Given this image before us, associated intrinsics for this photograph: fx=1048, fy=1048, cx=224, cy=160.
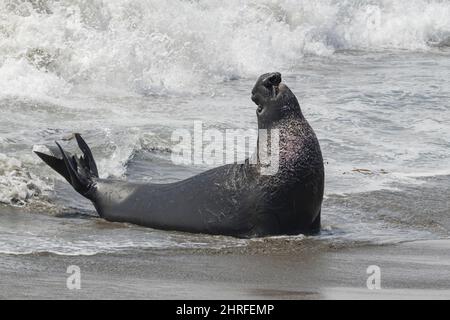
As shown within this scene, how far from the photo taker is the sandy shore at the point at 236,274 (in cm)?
538

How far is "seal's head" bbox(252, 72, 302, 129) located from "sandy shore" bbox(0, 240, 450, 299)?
3.35ft

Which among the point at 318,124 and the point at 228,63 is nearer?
the point at 318,124

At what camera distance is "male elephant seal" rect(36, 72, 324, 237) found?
736 centimetres

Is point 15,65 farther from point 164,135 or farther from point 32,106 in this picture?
point 164,135

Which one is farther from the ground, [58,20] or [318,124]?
[58,20]

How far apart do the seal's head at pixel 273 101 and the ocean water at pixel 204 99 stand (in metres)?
0.94

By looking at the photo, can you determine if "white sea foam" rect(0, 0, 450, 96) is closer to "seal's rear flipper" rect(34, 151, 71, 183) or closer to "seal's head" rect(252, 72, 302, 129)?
"seal's rear flipper" rect(34, 151, 71, 183)

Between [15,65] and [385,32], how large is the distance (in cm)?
1143

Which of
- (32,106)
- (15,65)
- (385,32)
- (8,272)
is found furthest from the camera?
(385,32)

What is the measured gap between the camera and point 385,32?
2369 cm

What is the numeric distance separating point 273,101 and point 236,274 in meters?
1.78

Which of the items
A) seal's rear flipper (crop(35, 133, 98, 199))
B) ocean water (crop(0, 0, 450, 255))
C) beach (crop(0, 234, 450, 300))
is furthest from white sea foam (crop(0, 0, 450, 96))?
beach (crop(0, 234, 450, 300))

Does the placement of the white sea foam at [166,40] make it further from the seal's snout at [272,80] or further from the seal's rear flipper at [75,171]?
the seal's snout at [272,80]
